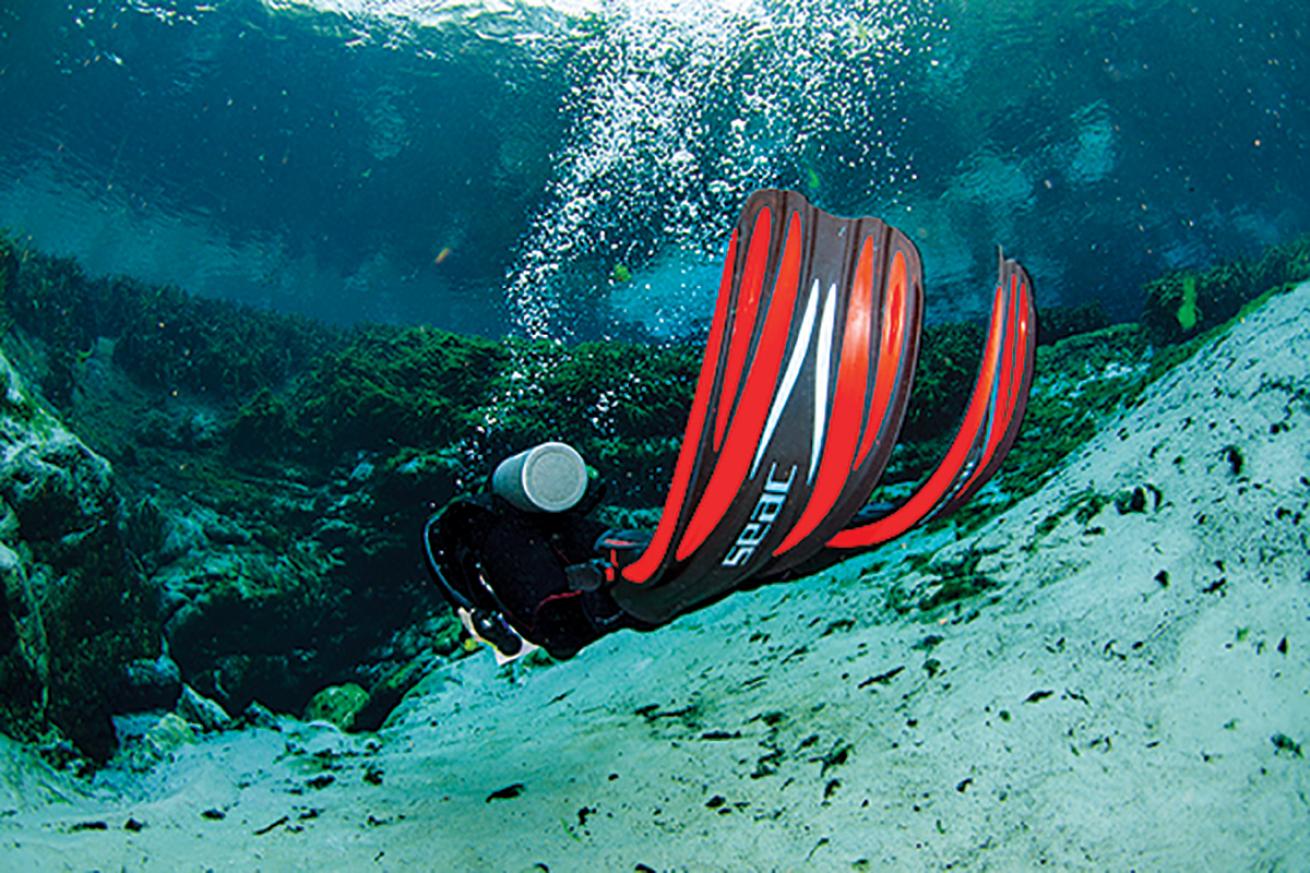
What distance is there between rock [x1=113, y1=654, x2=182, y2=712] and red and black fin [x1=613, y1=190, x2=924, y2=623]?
16.8 ft

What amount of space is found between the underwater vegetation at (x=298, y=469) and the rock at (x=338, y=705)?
0.03 meters

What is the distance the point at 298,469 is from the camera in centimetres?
907

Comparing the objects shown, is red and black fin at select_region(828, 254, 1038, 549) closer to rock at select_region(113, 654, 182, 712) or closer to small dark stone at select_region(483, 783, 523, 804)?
small dark stone at select_region(483, 783, 523, 804)

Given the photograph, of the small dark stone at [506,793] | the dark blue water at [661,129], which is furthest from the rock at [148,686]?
the dark blue water at [661,129]

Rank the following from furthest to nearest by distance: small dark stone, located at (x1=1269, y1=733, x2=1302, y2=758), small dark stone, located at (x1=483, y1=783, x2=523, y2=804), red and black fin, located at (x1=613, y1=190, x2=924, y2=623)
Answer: small dark stone, located at (x1=483, y1=783, x2=523, y2=804)
small dark stone, located at (x1=1269, y1=733, x2=1302, y2=758)
red and black fin, located at (x1=613, y1=190, x2=924, y2=623)

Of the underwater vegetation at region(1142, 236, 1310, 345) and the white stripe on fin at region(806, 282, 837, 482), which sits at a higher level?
the underwater vegetation at region(1142, 236, 1310, 345)

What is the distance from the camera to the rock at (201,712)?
16.6ft

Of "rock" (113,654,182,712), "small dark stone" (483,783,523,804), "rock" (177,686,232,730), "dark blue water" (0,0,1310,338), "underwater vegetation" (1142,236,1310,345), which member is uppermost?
"dark blue water" (0,0,1310,338)

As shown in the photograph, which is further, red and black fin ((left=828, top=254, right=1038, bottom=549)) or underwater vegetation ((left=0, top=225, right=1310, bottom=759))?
underwater vegetation ((left=0, top=225, right=1310, bottom=759))

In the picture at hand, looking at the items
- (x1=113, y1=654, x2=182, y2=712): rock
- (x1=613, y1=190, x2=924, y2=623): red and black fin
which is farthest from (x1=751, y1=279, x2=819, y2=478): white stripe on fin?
(x1=113, y1=654, x2=182, y2=712): rock

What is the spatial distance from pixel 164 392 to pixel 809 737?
1282 cm

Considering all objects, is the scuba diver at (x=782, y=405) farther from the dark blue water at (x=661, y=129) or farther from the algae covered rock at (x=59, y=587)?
the dark blue water at (x=661, y=129)

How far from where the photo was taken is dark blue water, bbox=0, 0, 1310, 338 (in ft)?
64.2

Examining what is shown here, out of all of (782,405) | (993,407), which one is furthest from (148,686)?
(993,407)
